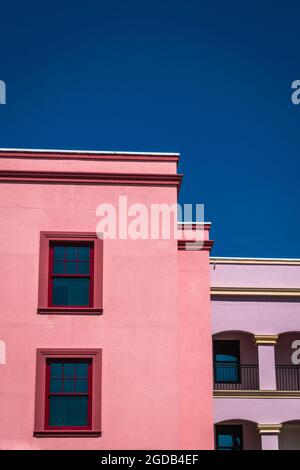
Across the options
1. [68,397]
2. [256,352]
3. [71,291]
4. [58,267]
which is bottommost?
[68,397]

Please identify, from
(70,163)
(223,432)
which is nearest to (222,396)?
(223,432)

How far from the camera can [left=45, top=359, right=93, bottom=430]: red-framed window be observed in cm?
2048

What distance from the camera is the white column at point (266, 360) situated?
34.1 metres

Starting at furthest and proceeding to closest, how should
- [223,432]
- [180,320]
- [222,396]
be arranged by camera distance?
[223,432] < [222,396] < [180,320]

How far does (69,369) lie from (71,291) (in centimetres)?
186

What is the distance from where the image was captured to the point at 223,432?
35938 mm

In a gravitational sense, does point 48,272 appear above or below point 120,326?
above

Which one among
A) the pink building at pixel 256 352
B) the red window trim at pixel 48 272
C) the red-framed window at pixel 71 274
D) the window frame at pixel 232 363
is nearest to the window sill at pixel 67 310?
the red window trim at pixel 48 272

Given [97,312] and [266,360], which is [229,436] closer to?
[266,360]

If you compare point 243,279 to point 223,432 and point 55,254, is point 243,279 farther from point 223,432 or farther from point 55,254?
point 55,254

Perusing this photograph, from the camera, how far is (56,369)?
20781 millimetres

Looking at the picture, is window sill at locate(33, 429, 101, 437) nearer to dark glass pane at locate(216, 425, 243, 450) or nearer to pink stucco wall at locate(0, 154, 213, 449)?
pink stucco wall at locate(0, 154, 213, 449)

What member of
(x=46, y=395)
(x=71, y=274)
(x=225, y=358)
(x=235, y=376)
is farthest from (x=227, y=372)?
(x=46, y=395)

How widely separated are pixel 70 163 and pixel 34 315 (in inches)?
154
